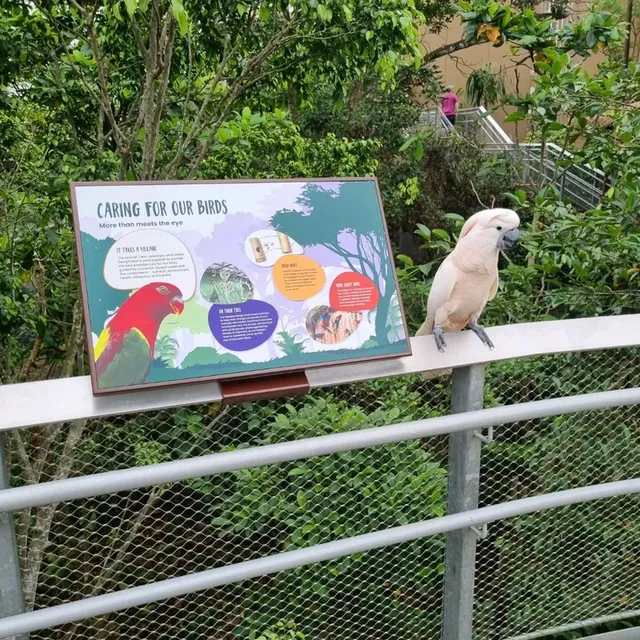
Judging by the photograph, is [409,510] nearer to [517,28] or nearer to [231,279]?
[231,279]

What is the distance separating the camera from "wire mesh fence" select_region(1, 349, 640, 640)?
2.11 metres

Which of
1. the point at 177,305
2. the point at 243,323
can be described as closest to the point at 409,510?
the point at 243,323

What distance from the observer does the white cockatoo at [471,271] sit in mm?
1809

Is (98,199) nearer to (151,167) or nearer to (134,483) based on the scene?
(134,483)

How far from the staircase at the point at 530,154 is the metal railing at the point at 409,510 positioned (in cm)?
456

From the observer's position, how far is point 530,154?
820 centimetres

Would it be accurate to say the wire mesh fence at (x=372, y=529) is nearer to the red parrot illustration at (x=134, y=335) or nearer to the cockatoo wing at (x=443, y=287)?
the cockatoo wing at (x=443, y=287)

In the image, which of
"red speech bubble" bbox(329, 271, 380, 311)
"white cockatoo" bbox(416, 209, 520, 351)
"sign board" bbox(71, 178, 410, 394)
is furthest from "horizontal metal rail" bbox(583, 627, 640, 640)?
"red speech bubble" bbox(329, 271, 380, 311)

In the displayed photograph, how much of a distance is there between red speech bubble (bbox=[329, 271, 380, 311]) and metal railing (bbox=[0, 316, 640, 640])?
16cm

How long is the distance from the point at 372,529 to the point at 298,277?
1.11 meters

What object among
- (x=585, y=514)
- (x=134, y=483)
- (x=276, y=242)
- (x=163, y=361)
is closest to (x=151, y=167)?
(x=276, y=242)

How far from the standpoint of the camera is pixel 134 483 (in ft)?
3.99

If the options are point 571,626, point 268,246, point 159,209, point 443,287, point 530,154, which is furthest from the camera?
point 530,154

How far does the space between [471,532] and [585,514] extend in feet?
3.31
